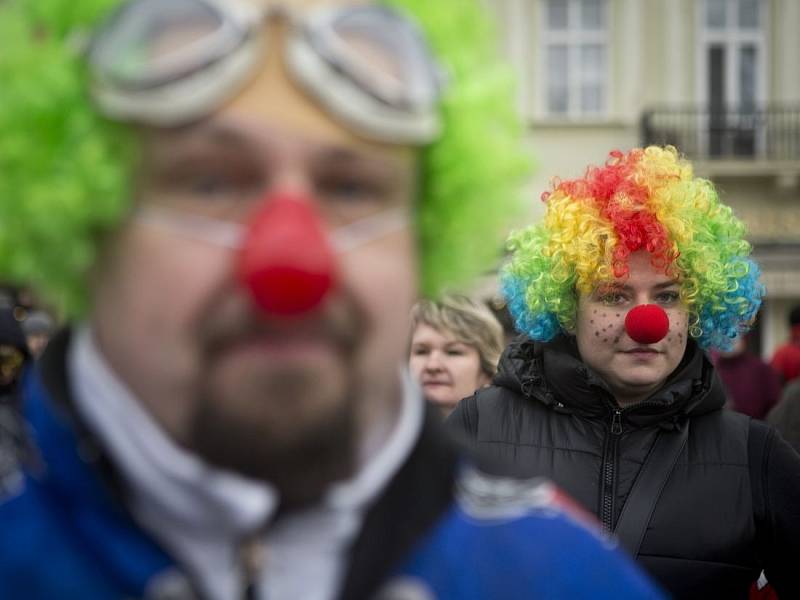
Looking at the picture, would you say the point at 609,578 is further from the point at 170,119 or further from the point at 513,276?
the point at 513,276

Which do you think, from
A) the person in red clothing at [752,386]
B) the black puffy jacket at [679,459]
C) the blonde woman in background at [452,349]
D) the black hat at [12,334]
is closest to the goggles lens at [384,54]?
the black puffy jacket at [679,459]

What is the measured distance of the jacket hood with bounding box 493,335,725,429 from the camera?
3.89m

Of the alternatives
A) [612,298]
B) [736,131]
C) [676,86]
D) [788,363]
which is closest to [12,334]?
[612,298]

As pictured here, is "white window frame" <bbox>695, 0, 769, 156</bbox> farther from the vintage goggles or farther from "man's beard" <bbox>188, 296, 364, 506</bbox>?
"man's beard" <bbox>188, 296, 364, 506</bbox>

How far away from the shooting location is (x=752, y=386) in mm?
7633

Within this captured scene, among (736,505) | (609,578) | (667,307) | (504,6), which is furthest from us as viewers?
(504,6)

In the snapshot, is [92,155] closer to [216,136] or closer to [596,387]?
[216,136]

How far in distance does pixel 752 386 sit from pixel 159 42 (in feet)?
20.5

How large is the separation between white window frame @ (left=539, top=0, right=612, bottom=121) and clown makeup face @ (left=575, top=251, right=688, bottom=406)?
14399 mm

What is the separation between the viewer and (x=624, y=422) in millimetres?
3912

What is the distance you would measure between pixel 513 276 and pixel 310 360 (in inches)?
112

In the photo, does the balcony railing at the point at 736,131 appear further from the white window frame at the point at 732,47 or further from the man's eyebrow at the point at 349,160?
the man's eyebrow at the point at 349,160

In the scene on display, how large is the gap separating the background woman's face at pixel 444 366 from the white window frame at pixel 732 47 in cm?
1384

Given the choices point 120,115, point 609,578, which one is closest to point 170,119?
point 120,115
